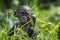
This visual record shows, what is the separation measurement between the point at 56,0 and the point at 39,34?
2.95m

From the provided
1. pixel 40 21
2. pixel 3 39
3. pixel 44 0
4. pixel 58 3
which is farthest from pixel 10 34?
pixel 44 0

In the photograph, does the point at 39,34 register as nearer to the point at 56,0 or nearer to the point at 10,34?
the point at 10,34

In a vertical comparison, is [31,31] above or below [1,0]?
above

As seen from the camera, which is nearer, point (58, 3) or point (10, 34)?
point (10, 34)

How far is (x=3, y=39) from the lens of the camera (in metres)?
1.96

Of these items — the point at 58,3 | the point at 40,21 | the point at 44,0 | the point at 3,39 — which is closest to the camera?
the point at 3,39

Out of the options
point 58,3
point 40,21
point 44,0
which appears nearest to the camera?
point 40,21

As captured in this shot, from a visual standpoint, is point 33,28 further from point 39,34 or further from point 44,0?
point 44,0

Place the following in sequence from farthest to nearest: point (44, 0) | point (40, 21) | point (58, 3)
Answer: point (44, 0), point (58, 3), point (40, 21)

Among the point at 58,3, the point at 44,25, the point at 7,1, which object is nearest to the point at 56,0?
the point at 58,3

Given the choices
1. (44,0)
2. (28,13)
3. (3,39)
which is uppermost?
(28,13)

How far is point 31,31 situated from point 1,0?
9.29 feet

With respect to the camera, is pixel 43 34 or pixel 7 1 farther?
pixel 7 1

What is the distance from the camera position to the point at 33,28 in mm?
1976
